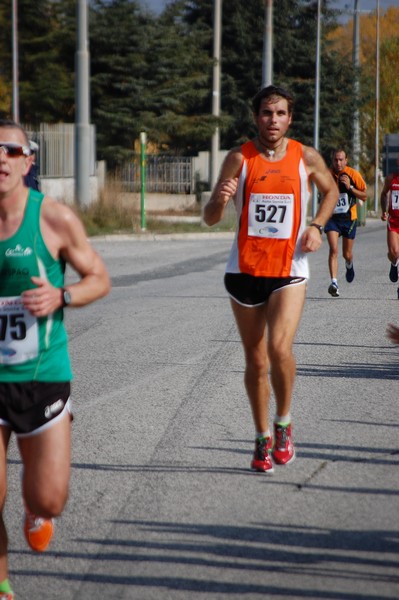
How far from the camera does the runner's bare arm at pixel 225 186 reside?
6.45 meters

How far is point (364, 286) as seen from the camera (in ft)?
57.2

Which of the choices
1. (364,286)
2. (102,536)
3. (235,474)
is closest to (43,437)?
(102,536)

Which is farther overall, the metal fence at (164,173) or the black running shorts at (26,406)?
the metal fence at (164,173)

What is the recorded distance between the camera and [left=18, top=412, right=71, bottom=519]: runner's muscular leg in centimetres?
447

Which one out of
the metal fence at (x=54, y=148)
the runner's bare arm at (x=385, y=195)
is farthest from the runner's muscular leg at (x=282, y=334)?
the metal fence at (x=54, y=148)

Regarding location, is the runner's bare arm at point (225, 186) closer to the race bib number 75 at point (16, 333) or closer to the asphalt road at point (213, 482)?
the asphalt road at point (213, 482)

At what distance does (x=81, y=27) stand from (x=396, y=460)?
24656 millimetres

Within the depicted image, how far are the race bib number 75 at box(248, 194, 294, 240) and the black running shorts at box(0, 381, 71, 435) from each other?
7.88ft

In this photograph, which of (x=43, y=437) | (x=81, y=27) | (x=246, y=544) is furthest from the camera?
(x=81, y=27)

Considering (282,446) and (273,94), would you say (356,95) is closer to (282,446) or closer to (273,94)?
(273,94)

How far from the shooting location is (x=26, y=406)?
14.7 ft

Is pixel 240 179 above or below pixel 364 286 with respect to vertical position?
above

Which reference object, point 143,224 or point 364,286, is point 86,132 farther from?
point 364,286

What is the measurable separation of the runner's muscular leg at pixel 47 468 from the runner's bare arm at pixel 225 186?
2.26 metres
